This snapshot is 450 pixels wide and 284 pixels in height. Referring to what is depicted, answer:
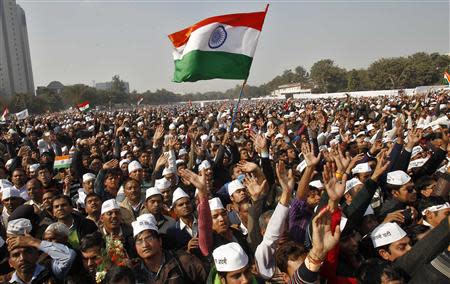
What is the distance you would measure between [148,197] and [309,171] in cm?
198

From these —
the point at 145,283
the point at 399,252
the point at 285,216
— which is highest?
the point at 285,216

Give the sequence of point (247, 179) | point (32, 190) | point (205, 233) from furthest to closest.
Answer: point (32, 190) → point (247, 179) → point (205, 233)

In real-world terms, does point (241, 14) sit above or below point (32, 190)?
above

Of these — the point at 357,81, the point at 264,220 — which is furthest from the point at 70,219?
the point at 357,81

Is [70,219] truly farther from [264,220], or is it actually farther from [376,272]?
[376,272]

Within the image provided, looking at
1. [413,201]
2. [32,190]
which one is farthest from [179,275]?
[32,190]

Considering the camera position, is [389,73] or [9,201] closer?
[9,201]

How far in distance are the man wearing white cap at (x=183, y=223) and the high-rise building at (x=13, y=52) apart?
104115mm

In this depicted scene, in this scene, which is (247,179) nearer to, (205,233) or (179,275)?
(205,233)

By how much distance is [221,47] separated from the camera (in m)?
7.07

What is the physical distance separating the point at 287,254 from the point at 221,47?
499cm

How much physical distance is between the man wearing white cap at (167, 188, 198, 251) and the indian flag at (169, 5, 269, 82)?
10.3 feet

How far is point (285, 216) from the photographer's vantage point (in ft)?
10.3

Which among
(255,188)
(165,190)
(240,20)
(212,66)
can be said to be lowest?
(165,190)
